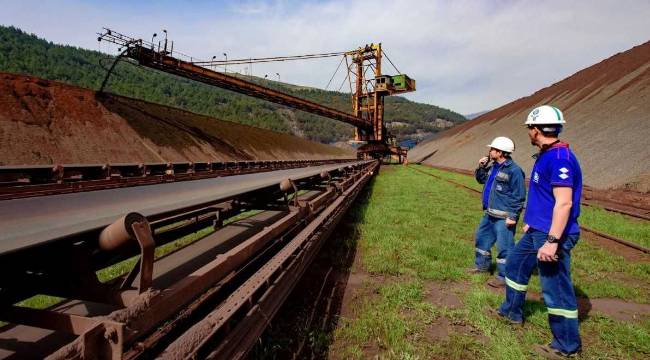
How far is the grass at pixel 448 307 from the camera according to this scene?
125 inches

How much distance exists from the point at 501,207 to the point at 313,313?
9.91 ft

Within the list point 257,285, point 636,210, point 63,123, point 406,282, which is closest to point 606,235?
point 636,210

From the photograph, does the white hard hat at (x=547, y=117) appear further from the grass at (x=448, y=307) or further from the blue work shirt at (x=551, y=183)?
the grass at (x=448, y=307)

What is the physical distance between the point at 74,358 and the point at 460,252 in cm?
580

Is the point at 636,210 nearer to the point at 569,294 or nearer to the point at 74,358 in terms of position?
the point at 569,294

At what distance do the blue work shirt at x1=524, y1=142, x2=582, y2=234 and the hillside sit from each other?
10996 mm

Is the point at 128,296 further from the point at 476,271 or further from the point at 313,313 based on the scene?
the point at 476,271

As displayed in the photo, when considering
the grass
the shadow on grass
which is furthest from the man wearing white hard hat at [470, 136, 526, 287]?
the shadow on grass

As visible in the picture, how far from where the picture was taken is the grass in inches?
125

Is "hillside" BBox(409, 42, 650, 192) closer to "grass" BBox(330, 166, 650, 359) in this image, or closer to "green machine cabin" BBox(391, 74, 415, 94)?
"grass" BBox(330, 166, 650, 359)

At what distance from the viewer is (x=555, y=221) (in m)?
2.90

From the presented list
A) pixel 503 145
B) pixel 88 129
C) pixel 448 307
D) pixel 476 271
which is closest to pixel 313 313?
pixel 448 307

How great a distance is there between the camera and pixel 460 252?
19.8ft

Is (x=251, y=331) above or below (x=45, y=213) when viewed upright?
below
